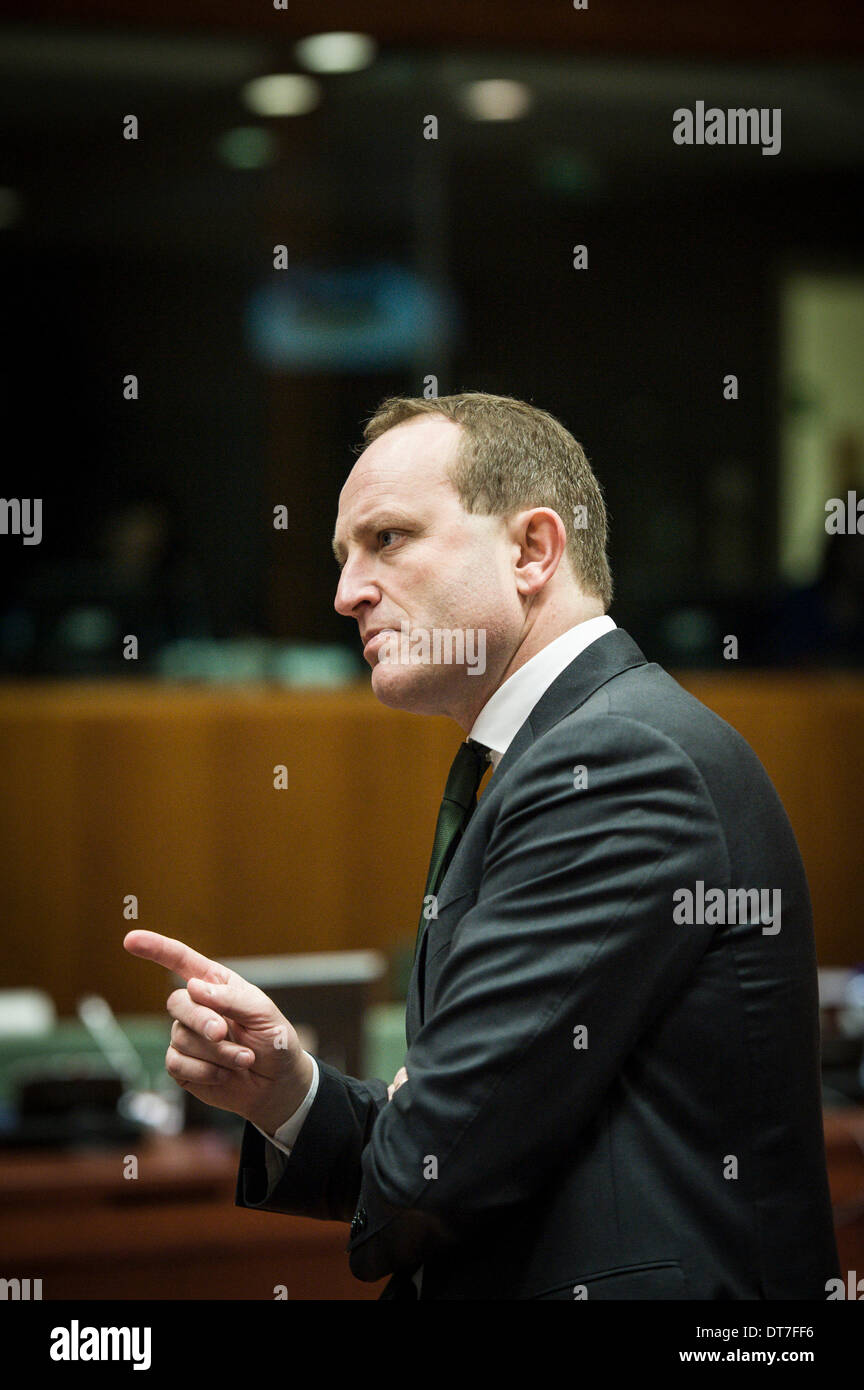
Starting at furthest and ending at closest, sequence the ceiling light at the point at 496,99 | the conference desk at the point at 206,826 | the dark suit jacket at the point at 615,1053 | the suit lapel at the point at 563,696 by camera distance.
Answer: the ceiling light at the point at 496,99, the conference desk at the point at 206,826, the suit lapel at the point at 563,696, the dark suit jacket at the point at 615,1053

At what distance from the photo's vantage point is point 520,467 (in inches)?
50.9

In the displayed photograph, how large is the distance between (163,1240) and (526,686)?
1697 mm

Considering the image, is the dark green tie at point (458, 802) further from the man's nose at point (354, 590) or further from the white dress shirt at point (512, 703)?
the man's nose at point (354, 590)

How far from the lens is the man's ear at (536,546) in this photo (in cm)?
127

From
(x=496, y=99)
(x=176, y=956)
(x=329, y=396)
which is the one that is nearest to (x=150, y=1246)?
(x=176, y=956)

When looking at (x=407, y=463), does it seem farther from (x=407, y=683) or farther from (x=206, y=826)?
(x=206, y=826)

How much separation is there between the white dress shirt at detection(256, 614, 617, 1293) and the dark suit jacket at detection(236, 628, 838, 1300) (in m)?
0.08

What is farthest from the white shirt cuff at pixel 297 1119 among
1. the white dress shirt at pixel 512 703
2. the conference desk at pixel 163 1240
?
the conference desk at pixel 163 1240

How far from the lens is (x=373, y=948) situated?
4.15 meters

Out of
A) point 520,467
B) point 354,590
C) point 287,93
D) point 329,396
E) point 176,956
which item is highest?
point 287,93

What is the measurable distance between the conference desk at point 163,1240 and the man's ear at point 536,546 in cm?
161
